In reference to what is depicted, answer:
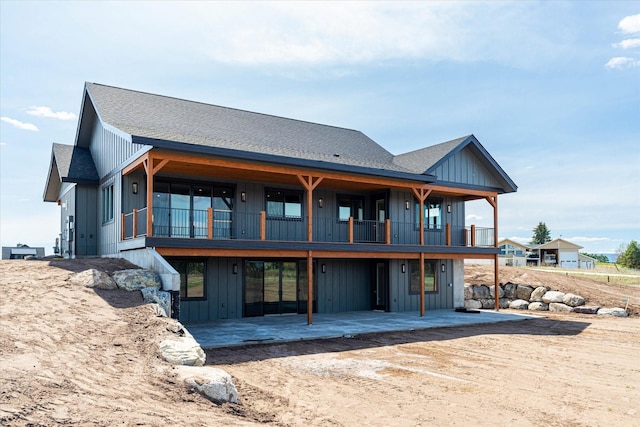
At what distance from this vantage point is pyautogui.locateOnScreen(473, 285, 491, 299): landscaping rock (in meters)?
22.8

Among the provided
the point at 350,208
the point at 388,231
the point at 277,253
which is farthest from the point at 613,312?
the point at 277,253

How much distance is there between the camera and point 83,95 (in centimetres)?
1773

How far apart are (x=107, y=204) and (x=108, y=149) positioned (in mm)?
1887

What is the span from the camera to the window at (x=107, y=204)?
15.8 metres

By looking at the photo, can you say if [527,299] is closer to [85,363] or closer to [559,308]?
[559,308]

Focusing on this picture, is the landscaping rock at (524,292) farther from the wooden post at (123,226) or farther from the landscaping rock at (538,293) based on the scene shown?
the wooden post at (123,226)

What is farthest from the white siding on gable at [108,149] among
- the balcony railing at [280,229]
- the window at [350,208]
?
the window at [350,208]

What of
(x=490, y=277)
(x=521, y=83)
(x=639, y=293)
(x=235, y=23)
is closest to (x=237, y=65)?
(x=235, y=23)

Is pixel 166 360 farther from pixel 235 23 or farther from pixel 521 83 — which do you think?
pixel 521 83

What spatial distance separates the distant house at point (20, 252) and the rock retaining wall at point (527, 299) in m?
20.0

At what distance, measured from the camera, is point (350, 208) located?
62.5 ft

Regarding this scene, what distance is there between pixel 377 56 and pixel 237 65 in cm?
508

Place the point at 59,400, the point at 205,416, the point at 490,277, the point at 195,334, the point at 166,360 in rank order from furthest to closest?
the point at 490,277, the point at 195,334, the point at 166,360, the point at 205,416, the point at 59,400

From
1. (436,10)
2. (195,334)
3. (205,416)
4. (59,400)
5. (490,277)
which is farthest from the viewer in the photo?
(490,277)
